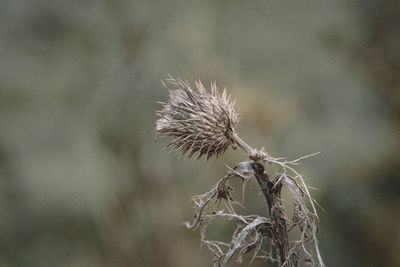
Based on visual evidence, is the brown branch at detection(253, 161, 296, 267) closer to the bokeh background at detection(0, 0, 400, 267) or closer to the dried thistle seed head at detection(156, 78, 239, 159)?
the dried thistle seed head at detection(156, 78, 239, 159)

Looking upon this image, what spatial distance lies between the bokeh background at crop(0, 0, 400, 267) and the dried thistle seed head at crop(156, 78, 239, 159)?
4.90 feet

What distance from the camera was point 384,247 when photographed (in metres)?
2.55

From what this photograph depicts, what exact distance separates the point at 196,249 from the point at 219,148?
68.8 inches

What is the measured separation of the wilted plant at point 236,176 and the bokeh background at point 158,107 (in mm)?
1477

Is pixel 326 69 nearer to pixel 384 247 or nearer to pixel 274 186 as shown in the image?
pixel 384 247

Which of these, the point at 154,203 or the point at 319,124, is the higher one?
the point at 319,124

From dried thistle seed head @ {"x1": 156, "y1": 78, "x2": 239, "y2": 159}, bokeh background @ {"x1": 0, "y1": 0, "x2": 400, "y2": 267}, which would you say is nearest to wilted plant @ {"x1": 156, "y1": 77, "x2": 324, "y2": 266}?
dried thistle seed head @ {"x1": 156, "y1": 78, "x2": 239, "y2": 159}

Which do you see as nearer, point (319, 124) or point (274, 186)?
point (274, 186)

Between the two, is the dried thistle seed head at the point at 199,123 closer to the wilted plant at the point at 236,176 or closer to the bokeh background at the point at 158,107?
the wilted plant at the point at 236,176

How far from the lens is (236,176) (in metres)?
1.17

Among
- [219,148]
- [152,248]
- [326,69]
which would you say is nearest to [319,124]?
[326,69]

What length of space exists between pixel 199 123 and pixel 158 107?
1827mm

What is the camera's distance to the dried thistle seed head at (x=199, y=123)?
118 cm

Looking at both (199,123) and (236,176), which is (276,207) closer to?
(236,176)
